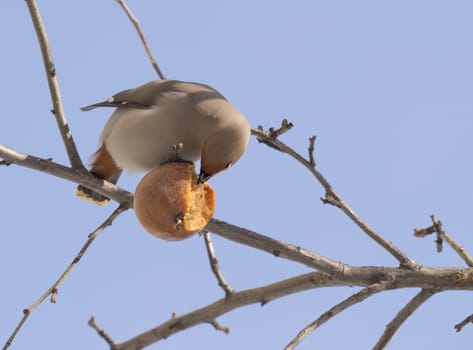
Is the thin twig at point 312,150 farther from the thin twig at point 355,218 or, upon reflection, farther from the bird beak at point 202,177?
the bird beak at point 202,177

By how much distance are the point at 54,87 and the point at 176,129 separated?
92cm

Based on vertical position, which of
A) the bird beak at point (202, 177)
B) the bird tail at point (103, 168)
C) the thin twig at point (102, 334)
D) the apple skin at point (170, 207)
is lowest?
the thin twig at point (102, 334)

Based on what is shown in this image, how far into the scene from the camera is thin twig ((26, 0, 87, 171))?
10.1ft

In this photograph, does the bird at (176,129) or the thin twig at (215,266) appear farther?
the bird at (176,129)

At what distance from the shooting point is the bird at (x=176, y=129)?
3871mm

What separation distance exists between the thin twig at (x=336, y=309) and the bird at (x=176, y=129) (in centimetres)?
112

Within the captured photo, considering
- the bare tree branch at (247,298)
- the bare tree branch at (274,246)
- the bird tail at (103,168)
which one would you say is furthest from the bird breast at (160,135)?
the bare tree branch at (247,298)

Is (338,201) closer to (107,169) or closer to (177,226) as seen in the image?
(177,226)

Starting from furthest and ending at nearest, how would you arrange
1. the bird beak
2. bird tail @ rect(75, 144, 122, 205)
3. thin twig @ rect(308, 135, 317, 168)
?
bird tail @ rect(75, 144, 122, 205) → the bird beak → thin twig @ rect(308, 135, 317, 168)

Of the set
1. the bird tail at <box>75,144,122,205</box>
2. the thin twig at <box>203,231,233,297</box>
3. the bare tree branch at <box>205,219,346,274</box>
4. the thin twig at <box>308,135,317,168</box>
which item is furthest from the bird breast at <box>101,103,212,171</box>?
the bare tree branch at <box>205,219,346,274</box>

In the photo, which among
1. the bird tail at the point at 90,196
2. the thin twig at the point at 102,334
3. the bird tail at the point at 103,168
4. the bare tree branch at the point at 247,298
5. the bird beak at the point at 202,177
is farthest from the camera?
the bird tail at the point at 90,196

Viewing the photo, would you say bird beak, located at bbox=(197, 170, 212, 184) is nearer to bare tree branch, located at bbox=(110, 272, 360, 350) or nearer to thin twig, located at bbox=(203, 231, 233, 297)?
thin twig, located at bbox=(203, 231, 233, 297)

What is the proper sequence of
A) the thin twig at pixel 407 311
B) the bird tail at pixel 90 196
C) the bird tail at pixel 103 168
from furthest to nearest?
1. the bird tail at pixel 90 196
2. the bird tail at pixel 103 168
3. the thin twig at pixel 407 311

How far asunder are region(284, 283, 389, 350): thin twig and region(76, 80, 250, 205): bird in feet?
3.68
